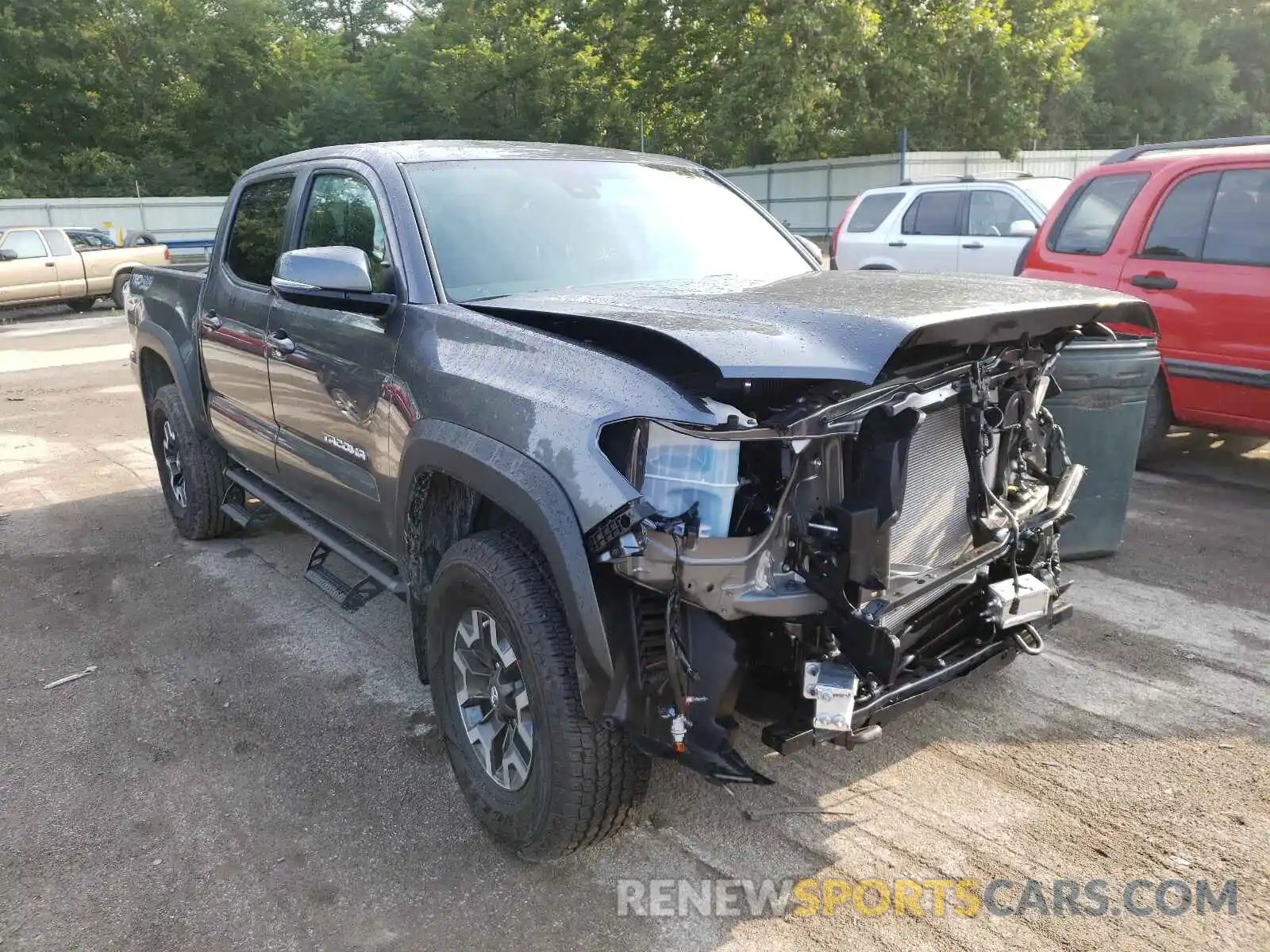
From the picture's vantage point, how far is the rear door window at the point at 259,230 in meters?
4.48

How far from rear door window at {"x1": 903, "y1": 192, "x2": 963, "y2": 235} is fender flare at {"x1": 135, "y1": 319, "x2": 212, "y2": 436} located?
28.1 ft

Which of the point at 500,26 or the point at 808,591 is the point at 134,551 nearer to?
the point at 808,591

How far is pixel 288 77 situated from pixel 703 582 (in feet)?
149

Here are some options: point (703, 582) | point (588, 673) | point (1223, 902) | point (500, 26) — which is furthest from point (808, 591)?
point (500, 26)

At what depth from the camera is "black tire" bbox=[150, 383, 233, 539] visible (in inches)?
218

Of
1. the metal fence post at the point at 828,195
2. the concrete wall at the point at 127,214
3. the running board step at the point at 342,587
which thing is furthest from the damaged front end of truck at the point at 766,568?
the concrete wall at the point at 127,214

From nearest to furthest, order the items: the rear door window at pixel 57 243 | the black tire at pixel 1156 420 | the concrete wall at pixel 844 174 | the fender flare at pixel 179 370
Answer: the fender flare at pixel 179 370 → the black tire at pixel 1156 420 → the rear door window at pixel 57 243 → the concrete wall at pixel 844 174

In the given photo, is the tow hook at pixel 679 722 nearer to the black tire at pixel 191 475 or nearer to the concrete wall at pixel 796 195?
the black tire at pixel 191 475

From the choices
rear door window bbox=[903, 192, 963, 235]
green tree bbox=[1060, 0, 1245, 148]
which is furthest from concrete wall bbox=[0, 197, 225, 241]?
green tree bbox=[1060, 0, 1245, 148]

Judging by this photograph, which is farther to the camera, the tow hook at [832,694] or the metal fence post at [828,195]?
the metal fence post at [828,195]

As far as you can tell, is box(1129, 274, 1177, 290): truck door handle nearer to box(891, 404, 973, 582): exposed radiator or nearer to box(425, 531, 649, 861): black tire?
box(891, 404, 973, 582): exposed radiator

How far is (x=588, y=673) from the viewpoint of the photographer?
2.52 meters

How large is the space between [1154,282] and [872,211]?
6.59 meters

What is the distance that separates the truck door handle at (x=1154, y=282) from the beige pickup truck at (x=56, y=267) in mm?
16775
